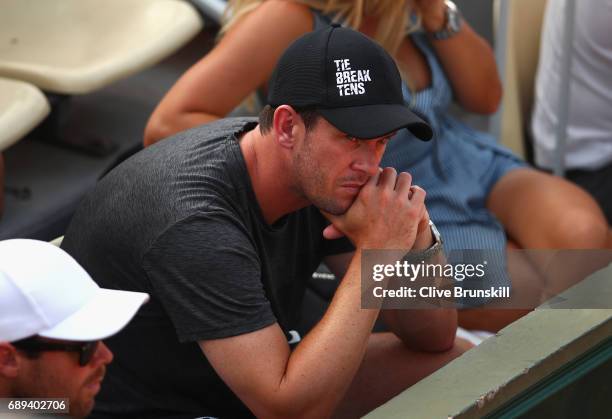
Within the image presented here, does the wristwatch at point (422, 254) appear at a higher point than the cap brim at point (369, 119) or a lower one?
lower

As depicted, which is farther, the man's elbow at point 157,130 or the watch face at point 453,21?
the watch face at point 453,21

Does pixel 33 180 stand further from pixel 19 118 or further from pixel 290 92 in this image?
pixel 290 92

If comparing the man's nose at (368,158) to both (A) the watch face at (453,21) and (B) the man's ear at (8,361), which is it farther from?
(A) the watch face at (453,21)

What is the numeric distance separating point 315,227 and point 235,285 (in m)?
0.37

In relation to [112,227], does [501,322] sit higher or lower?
lower

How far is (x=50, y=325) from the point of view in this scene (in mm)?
1623

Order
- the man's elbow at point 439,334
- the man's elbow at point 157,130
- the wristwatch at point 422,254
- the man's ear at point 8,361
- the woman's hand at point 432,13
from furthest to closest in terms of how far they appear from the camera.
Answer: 1. the woman's hand at point 432,13
2. the man's elbow at point 157,130
3. the man's elbow at point 439,334
4. the wristwatch at point 422,254
5. the man's ear at point 8,361

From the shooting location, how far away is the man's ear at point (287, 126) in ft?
6.32

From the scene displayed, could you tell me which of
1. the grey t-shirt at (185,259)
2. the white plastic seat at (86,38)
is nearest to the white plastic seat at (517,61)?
the white plastic seat at (86,38)

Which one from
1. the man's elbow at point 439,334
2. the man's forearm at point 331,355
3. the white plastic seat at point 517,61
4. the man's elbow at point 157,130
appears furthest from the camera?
the white plastic seat at point 517,61

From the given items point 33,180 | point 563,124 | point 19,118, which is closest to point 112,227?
point 19,118

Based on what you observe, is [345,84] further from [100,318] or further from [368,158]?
[100,318]

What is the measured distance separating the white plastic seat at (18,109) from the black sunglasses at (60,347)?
126 centimetres

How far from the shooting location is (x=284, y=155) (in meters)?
1.98
